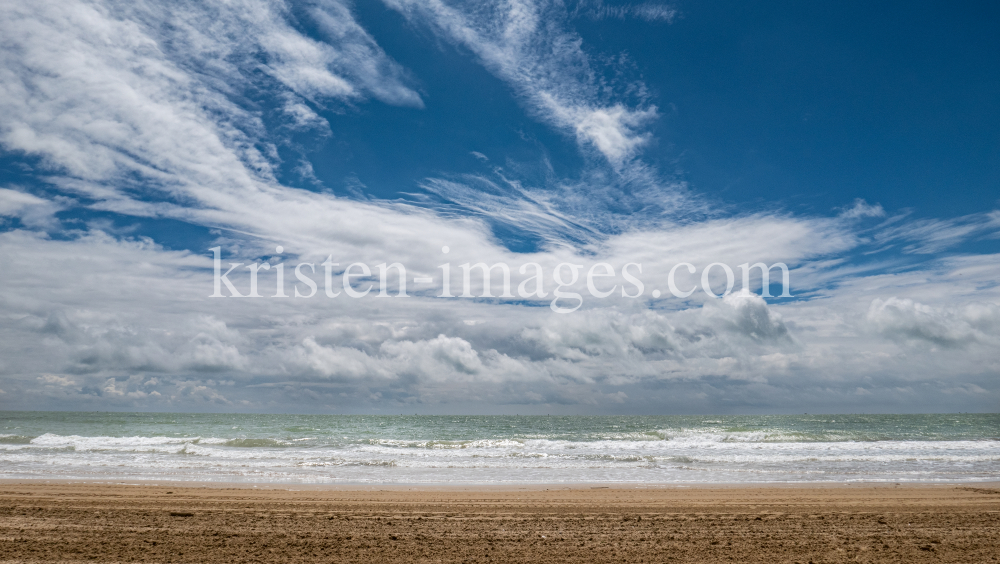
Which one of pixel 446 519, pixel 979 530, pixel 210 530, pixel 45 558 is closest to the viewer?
pixel 45 558

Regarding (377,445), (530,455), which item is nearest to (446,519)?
(530,455)

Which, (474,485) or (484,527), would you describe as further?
(474,485)

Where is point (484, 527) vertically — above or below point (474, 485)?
above

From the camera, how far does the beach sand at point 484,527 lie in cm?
709

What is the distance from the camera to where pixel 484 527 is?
8625mm

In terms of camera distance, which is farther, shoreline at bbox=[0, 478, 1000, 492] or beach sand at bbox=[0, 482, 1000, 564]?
shoreline at bbox=[0, 478, 1000, 492]

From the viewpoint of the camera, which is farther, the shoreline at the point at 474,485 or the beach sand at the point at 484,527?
the shoreline at the point at 474,485

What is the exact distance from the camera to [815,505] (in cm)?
1144

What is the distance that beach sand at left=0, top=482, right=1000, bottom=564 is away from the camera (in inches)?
279

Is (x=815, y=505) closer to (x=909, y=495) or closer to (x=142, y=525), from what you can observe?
(x=909, y=495)

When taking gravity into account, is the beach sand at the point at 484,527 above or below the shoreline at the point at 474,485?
above

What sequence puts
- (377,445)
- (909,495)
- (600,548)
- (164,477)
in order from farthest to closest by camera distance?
1. (377,445)
2. (164,477)
3. (909,495)
4. (600,548)

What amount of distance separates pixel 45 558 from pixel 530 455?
18.7m

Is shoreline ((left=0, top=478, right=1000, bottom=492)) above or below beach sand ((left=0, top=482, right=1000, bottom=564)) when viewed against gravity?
below
